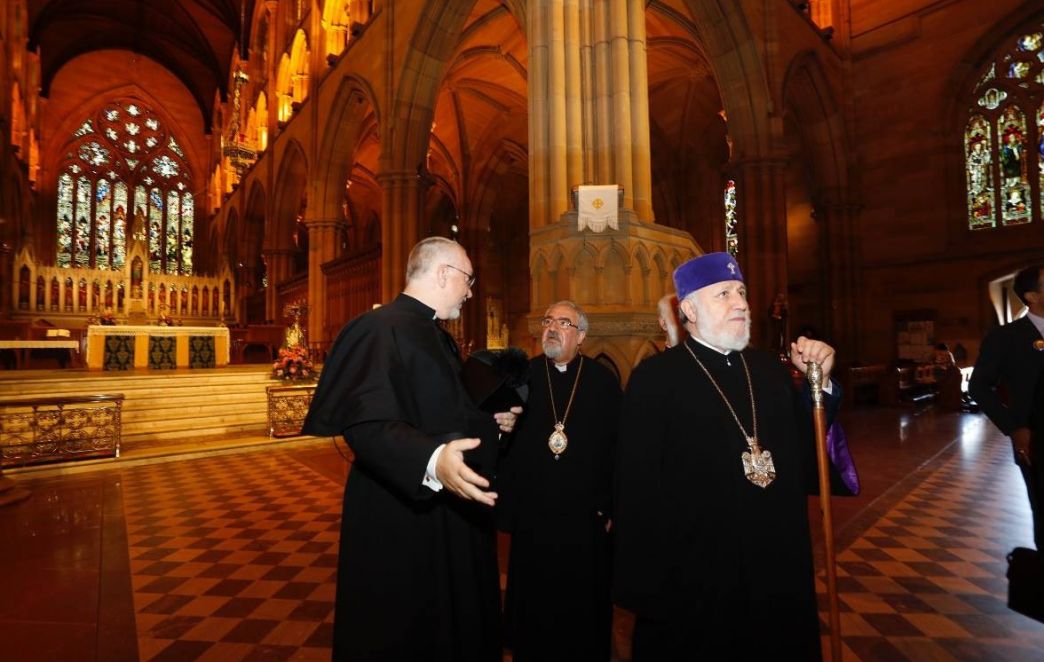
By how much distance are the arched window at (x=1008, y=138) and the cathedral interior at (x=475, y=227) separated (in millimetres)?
63

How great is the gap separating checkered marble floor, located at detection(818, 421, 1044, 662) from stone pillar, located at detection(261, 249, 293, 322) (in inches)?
771

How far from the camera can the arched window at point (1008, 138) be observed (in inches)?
493

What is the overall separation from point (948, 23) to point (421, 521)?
18545mm

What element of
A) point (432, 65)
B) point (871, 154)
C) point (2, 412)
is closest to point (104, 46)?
point (432, 65)

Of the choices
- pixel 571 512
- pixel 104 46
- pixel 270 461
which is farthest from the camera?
pixel 104 46

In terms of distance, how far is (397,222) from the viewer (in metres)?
12.2

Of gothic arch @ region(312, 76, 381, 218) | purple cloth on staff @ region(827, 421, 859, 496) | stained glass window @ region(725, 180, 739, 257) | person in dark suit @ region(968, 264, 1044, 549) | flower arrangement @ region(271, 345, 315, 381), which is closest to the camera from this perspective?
purple cloth on staff @ region(827, 421, 859, 496)

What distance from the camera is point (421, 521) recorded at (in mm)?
1654

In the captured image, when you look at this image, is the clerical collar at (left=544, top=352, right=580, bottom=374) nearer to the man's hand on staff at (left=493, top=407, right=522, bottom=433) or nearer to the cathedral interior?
the man's hand on staff at (left=493, top=407, right=522, bottom=433)

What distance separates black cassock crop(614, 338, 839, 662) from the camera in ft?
5.29

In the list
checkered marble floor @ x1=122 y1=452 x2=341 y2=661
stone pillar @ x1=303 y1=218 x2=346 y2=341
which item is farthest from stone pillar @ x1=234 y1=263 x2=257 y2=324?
checkered marble floor @ x1=122 y1=452 x2=341 y2=661

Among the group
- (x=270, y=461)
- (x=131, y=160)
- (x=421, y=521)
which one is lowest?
(x=270, y=461)

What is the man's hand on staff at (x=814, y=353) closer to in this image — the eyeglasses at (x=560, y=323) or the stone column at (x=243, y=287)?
the eyeglasses at (x=560, y=323)

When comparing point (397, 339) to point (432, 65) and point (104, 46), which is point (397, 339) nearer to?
point (432, 65)
